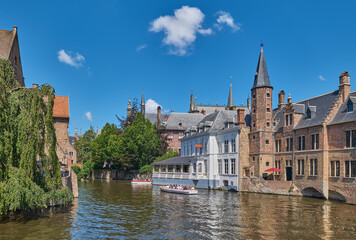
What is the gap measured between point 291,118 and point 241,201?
47.9 feet

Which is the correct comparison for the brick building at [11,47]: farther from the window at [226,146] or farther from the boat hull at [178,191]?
the window at [226,146]

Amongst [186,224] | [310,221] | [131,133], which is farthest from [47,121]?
[131,133]

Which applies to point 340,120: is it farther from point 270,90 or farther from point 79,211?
point 79,211

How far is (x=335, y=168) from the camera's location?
37.8m

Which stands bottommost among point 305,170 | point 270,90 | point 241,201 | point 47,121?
point 241,201

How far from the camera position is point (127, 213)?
29.2 m

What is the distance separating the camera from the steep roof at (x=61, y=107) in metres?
57.5

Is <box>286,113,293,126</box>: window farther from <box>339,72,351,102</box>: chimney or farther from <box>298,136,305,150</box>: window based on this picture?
<box>339,72,351,102</box>: chimney

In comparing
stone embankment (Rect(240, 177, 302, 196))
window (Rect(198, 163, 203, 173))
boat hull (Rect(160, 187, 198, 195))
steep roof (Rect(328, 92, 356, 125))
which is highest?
steep roof (Rect(328, 92, 356, 125))

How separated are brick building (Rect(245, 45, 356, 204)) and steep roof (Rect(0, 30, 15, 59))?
108ft

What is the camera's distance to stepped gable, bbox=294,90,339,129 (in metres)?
41.0

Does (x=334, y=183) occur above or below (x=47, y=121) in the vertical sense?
below

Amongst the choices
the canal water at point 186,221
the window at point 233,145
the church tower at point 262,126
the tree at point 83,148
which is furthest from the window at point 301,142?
the tree at point 83,148

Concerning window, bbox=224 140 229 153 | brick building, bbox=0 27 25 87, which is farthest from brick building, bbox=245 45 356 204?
brick building, bbox=0 27 25 87
